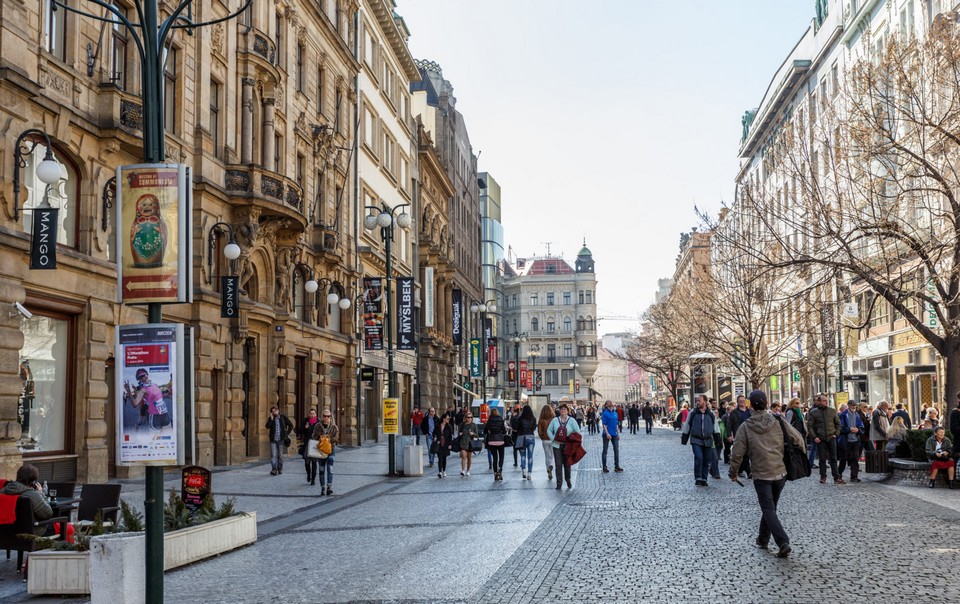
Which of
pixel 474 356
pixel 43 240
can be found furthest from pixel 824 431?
pixel 474 356

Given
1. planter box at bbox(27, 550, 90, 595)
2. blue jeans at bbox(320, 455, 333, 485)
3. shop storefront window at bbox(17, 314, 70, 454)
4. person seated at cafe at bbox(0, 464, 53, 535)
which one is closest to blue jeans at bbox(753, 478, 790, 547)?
planter box at bbox(27, 550, 90, 595)

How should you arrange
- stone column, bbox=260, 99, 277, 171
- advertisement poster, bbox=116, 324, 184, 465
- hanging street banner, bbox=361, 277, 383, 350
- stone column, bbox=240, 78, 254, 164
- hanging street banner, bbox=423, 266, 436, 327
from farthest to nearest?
1. hanging street banner, bbox=423, 266, 436, 327
2. hanging street banner, bbox=361, 277, 383, 350
3. stone column, bbox=260, 99, 277, 171
4. stone column, bbox=240, 78, 254, 164
5. advertisement poster, bbox=116, 324, 184, 465

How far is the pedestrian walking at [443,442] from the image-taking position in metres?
26.9

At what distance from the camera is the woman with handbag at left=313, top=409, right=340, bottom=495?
21.0 metres

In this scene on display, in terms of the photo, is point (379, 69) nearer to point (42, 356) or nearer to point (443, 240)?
point (443, 240)

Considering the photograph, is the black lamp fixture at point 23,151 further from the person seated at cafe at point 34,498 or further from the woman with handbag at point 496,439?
the woman with handbag at point 496,439

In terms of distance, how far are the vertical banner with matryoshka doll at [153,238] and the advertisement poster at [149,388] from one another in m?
0.32

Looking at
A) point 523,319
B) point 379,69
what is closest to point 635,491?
point 379,69

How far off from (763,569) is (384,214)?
16.7 meters

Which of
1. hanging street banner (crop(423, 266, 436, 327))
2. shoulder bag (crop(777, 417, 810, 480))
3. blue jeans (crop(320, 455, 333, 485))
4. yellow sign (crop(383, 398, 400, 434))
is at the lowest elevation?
blue jeans (crop(320, 455, 333, 485))

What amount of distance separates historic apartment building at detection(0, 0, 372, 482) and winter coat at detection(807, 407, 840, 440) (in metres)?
14.7

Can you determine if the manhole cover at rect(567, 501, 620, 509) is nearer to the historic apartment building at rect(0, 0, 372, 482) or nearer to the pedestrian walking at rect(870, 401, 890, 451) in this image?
the pedestrian walking at rect(870, 401, 890, 451)

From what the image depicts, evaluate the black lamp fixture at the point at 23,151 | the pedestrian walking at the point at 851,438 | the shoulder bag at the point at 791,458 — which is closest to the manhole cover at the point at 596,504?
the shoulder bag at the point at 791,458

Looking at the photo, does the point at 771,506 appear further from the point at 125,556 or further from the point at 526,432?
the point at 526,432
